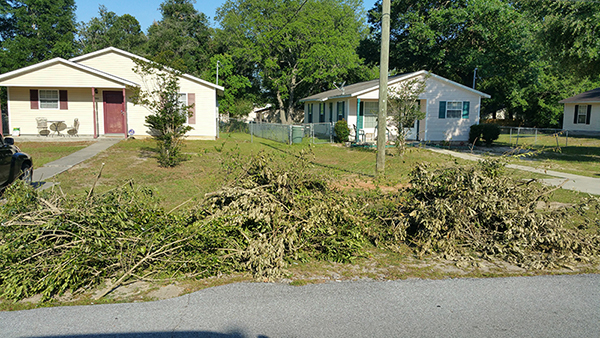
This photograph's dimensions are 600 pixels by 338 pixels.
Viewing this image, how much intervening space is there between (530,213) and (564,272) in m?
1.11

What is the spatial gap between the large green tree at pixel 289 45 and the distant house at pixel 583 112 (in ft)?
60.5

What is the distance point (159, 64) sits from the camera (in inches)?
590

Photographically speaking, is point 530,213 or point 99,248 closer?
point 99,248

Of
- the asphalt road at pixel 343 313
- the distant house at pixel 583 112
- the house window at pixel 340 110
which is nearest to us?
the asphalt road at pixel 343 313

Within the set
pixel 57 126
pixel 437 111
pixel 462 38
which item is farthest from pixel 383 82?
pixel 462 38

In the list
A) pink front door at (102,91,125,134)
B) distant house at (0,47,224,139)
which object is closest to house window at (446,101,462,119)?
distant house at (0,47,224,139)

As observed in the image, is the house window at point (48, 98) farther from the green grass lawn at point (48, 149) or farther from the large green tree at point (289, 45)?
the large green tree at point (289, 45)

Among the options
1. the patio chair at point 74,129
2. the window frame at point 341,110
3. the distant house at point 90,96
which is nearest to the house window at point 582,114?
the window frame at point 341,110

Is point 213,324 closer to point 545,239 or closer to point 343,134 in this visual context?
point 545,239

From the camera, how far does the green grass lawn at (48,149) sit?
15.2 m

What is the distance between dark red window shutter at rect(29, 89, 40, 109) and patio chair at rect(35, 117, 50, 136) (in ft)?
2.28

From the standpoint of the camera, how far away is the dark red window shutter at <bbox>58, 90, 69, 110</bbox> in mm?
22141

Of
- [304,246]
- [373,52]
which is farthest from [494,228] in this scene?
[373,52]

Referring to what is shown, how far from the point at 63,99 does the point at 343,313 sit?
22.5 m
